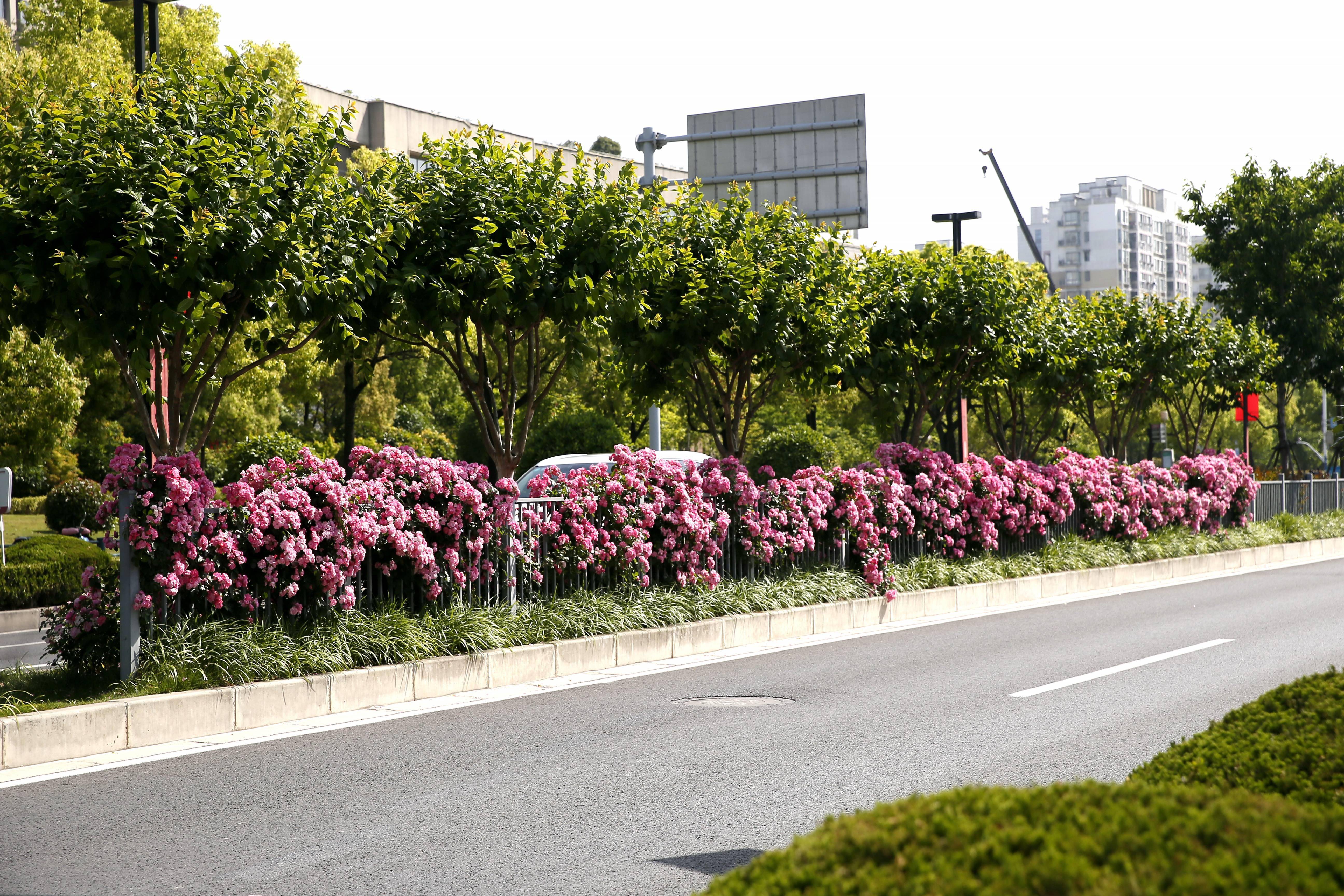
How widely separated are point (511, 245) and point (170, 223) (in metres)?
4.07

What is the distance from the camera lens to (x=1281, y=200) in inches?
1238

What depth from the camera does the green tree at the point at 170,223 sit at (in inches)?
356

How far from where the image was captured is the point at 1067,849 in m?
2.55

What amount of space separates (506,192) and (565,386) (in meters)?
28.0

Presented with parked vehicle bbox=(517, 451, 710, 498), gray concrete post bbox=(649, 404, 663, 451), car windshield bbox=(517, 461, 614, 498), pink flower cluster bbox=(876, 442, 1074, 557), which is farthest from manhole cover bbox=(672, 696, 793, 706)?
gray concrete post bbox=(649, 404, 663, 451)

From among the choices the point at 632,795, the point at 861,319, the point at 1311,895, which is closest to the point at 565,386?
the point at 861,319

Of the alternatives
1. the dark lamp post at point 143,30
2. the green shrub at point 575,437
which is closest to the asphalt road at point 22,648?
the dark lamp post at point 143,30

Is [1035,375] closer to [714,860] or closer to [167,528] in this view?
[167,528]

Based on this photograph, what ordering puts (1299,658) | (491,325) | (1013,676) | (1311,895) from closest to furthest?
(1311,895) → (1013,676) → (1299,658) → (491,325)

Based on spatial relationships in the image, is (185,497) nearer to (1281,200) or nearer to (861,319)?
(861,319)

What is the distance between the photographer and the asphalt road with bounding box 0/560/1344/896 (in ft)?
17.8

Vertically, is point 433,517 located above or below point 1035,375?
below

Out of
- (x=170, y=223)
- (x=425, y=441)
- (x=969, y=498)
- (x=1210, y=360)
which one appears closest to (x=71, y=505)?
(x=425, y=441)

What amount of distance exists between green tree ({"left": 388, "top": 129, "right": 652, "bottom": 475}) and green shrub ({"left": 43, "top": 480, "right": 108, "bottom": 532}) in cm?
2087
